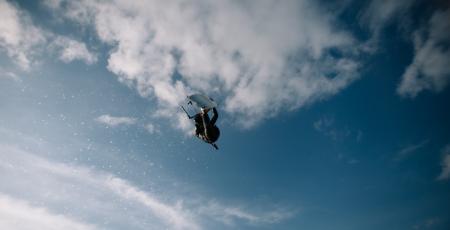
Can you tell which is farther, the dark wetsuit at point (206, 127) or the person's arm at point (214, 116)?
the person's arm at point (214, 116)

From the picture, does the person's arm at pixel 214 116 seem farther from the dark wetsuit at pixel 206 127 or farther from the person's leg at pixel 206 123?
the person's leg at pixel 206 123

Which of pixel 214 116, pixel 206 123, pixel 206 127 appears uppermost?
pixel 214 116

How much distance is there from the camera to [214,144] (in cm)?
1394

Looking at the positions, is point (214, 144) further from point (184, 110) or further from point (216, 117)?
point (184, 110)

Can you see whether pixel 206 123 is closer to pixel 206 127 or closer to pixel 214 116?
pixel 206 127

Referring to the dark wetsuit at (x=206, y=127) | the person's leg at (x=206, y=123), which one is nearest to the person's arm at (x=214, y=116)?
the dark wetsuit at (x=206, y=127)

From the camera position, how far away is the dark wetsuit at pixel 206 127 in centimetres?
1355

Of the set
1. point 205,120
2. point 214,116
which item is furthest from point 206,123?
point 214,116

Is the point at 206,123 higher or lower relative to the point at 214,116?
lower

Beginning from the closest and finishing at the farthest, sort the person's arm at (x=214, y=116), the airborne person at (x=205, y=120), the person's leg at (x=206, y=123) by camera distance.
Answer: the airborne person at (x=205, y=120) → the person's leg at (x=206, y=123) → the person's arm at (x=214, y=116)

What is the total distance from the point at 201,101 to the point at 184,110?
1.04 m

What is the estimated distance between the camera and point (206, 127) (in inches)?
531

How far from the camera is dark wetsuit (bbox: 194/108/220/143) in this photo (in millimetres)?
13555

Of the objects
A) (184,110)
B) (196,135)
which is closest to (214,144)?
(196,135)
